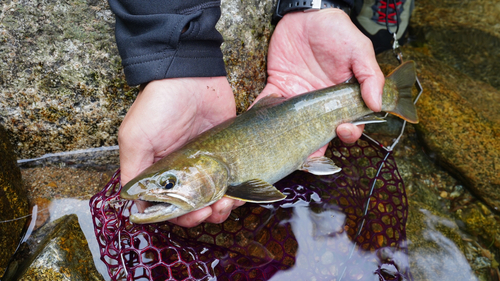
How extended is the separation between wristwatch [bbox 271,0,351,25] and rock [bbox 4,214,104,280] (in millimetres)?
3711

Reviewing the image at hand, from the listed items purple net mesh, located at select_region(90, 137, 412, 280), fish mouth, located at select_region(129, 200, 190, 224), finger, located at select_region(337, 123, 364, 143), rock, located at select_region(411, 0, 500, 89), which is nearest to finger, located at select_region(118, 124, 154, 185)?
purple net mesh, located at select_region(90, 137, 412, 280)

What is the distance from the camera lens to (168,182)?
2.62 metres

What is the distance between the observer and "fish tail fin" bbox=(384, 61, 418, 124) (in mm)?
3932

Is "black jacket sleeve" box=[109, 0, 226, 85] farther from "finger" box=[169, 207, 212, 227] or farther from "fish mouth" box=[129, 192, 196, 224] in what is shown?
"finger" box=[169, 207, 212, 227]

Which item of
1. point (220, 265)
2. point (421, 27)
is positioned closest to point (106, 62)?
point (220, 265)

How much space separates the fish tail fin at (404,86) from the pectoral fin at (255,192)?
6.57 ft

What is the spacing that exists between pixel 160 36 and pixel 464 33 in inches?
255

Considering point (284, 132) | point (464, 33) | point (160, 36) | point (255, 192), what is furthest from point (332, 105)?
point (464, 33)

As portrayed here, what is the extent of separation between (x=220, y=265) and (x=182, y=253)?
0.41 m

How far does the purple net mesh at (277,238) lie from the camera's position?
3148 mm

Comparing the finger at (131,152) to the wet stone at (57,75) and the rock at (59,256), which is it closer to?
the rock at (59,256)

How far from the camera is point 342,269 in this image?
138 inches

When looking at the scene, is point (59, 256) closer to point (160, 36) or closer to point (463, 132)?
point (160, 36)

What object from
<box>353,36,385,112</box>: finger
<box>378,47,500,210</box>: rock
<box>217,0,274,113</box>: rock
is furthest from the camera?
<box>378,47,500,210</box>: rock
